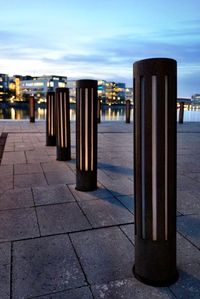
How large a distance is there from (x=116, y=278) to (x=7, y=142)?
901 cm

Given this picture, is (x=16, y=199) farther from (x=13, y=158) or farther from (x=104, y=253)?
(x=13, y=158)

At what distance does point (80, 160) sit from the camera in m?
5.13

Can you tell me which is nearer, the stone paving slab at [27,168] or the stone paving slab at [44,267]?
the stone paving slab at [44,267]

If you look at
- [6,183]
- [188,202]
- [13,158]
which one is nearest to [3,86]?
[13,158]

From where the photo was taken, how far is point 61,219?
390cm

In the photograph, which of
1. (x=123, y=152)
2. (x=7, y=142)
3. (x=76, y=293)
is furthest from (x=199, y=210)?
(x=7, y=142)

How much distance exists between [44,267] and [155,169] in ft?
4.39

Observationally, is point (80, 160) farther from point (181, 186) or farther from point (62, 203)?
point (181, 186)

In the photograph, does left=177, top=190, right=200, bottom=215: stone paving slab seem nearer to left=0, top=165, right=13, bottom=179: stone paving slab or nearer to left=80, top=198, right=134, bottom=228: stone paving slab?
left=80, top=198, right=134, bottom=228: stone paving slab

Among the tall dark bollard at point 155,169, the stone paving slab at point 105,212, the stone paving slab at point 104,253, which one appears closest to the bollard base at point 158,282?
the tall dark bollard at point 155,169

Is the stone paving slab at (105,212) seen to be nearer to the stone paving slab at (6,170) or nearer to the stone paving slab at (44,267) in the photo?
the stone paving slab at (44,267)

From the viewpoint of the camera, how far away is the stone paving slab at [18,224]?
3.44 metres

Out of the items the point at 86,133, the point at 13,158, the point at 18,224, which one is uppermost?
the point at 86,133

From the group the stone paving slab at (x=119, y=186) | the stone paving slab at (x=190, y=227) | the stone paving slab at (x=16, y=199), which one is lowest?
the stone paving slab at (x=190, y=227)
